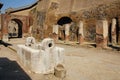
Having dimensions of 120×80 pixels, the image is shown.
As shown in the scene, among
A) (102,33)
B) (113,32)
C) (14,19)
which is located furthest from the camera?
(14,19)

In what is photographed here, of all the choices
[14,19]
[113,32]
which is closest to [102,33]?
[113,32]

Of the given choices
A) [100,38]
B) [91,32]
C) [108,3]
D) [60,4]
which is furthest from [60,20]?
[100,38]

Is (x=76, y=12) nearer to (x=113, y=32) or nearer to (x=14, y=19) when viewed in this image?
(x=113, y=32)

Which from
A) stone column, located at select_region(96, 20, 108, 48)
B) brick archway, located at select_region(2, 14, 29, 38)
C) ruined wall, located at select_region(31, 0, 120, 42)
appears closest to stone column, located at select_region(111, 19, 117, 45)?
ruined wall, located at select_region(31, 0, 120, 42)

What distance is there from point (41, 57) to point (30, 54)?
1.32 ft

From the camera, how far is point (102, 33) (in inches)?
510

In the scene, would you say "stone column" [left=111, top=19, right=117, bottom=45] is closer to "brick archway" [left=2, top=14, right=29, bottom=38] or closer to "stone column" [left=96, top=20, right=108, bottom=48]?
"stone column" [left=96, top=20, right=108, bottom=48]

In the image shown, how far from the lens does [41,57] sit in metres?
5.66

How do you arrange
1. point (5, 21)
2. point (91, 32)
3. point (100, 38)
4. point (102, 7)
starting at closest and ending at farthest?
point (100, 38) → point (102, 7) → point (91, 32) → point (5, 21)

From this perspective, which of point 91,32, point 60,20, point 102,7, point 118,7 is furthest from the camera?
point 60,20

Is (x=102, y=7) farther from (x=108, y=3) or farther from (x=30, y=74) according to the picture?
(x=30, y=74)

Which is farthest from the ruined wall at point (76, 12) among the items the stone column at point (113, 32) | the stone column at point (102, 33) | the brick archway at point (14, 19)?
the stone column at point (102, 33)

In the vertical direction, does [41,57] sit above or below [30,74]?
above

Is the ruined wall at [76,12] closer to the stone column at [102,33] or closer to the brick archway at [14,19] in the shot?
the brick archway at [14,19]
